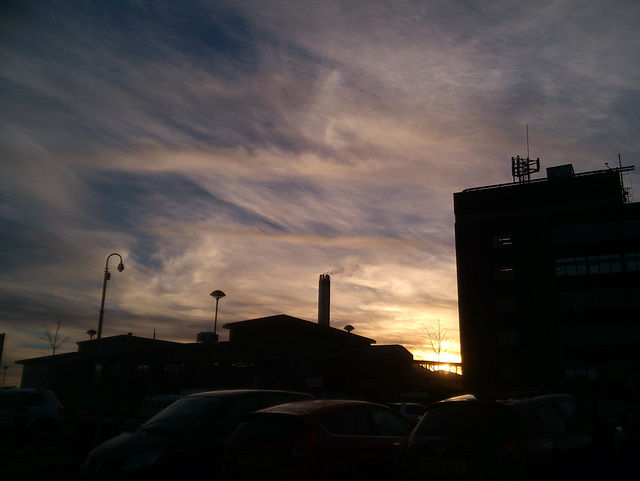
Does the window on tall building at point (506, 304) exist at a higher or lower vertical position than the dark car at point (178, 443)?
higher

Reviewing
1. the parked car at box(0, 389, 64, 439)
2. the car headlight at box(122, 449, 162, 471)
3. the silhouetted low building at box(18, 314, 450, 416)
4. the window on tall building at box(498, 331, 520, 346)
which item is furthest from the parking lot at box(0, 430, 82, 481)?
the window on tall building at box(498, 331, 520, 346)

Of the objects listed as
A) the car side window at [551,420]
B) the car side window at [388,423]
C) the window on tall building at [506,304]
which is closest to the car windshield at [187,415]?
the car side window at [388,423]

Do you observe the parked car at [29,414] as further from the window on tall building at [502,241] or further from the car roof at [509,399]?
the window on tall building at [502,241]

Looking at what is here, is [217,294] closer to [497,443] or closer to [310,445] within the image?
[310,445]

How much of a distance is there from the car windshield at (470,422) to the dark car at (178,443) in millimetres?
2952

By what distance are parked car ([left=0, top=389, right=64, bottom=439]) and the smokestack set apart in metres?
59.6

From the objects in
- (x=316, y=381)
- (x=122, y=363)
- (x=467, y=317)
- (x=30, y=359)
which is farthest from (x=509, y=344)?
(x=30, y=359)

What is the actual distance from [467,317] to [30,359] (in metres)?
64.9

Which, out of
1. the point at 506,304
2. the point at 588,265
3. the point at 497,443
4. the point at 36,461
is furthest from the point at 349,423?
the point at 588,265

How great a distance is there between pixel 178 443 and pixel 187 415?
74 centimetres

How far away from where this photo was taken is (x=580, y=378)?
167 feet

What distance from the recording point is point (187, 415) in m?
8.70

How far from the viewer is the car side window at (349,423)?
23.3ft

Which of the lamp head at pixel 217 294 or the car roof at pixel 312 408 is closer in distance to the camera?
the car roof at pixel 312 408
